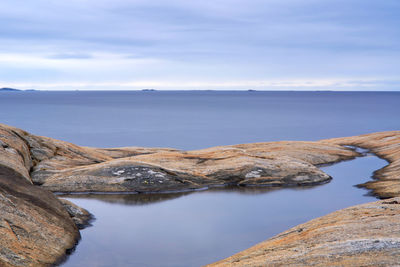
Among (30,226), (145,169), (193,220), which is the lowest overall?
(193,220)

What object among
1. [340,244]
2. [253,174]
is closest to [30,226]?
[340,244]

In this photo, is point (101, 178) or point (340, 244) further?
point (101, 178)

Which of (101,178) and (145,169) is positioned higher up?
(145,169)

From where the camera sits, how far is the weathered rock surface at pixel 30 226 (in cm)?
2067

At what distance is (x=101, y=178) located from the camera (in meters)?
39.1

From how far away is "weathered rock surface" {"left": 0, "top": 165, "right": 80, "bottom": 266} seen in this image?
2067 cm

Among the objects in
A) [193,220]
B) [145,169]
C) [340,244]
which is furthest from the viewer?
[145,169]

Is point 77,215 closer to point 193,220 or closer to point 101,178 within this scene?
point 193,220

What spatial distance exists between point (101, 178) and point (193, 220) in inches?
424

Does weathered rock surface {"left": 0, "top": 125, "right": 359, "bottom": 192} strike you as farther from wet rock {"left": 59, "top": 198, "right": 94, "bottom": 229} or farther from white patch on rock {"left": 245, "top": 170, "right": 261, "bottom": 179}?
wet rock {"left": 59, "top": 198, "right": 94, "bottom": 229}

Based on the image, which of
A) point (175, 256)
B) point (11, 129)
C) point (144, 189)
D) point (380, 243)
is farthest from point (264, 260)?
point (11, 129)

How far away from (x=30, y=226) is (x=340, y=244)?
14.6 meters

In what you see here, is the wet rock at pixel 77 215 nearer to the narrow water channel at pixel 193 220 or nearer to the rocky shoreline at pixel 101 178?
the rocky shoreline at pixel 101 178

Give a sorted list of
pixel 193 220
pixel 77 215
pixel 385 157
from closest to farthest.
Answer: pixel 77 215 < pixel 193 220 < pixel 385 157
